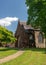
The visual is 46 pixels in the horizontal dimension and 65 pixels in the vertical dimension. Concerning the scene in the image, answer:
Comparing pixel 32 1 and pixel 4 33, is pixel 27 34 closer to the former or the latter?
pixel 4 33

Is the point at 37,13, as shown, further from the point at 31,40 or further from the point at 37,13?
the point at 31,40

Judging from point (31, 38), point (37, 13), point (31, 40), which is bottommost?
point (31, 40)

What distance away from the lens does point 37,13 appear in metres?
46.0

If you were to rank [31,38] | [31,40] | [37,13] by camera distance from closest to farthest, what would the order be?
[37,13]
[31,40]
[31,38]

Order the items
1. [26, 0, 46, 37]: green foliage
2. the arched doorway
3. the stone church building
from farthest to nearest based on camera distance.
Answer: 1. the stone church building
2. the arched doorway
3. [26, 0, 46, 37]: green foliage

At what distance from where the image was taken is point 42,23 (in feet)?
145

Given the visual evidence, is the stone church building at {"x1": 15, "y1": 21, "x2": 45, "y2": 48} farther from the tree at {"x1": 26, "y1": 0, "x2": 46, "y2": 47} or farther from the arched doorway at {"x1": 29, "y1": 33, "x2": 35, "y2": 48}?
the tree at {"x1": 26, "y1": 0, "x2": 46, "y2": 47}

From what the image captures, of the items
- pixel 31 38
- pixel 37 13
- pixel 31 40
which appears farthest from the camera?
pixel 31 38

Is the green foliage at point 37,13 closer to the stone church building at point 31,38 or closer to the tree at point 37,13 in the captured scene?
the tree at point 37,13

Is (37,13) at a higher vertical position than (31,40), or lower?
Result: higher

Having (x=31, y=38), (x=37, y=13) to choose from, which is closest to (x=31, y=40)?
(x=31, y=38)

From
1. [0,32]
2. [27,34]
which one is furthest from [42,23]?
[27,34]

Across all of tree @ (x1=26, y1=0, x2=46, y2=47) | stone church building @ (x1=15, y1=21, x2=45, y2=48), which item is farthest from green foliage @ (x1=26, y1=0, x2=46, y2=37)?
stone church building @ (x1=15, y1=21, x2=45, y2=48)

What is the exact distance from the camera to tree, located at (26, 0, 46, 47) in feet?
140
